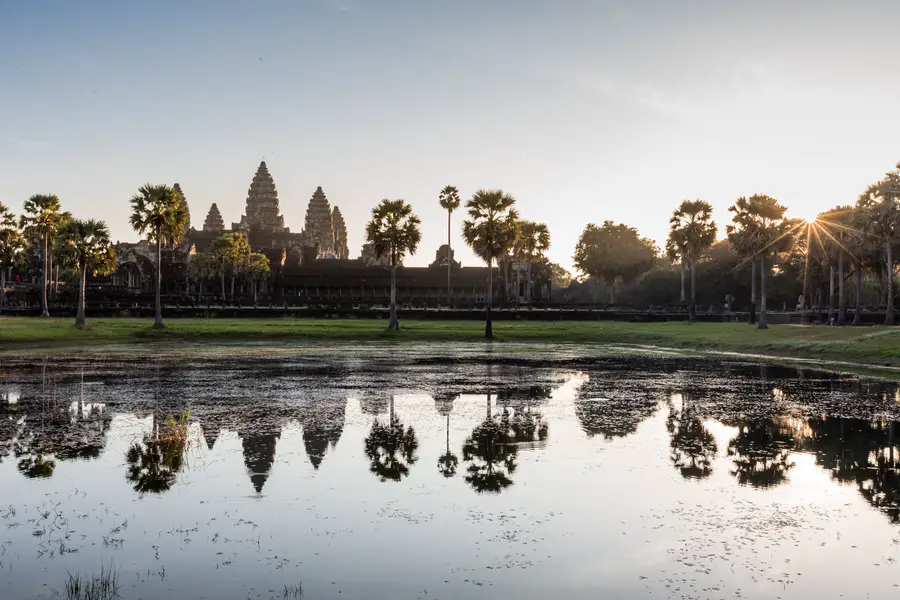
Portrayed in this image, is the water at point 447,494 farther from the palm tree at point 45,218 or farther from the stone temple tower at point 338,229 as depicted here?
the stone temple tower at point 338,229

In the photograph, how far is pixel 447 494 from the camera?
441 inches

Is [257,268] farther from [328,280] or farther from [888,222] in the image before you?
[888,222]

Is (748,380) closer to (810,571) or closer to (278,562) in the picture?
(810,571)

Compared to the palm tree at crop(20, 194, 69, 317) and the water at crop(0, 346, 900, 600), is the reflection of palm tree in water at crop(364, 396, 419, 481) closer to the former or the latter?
the water at crop(0, 346, 900, 600)

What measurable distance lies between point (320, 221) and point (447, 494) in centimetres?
16268

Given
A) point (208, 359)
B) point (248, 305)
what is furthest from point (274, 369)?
point (248, 305)

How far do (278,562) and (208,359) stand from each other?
89.9 feet

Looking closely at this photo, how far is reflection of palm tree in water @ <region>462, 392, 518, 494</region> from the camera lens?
1191cm

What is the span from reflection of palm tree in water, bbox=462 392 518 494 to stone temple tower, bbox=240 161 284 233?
140m

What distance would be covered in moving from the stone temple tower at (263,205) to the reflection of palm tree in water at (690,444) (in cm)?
13945

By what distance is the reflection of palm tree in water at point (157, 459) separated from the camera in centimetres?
1164

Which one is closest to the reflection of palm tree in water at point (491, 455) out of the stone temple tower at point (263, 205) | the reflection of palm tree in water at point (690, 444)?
the reflection of palm tree in water at point (690, 444)

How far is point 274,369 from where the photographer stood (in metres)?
30.0

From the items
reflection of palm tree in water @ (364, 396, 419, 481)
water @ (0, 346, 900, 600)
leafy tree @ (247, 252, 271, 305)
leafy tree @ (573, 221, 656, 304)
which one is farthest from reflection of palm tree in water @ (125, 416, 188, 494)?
leafy tree @ (573, 221, 656, 304)
